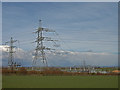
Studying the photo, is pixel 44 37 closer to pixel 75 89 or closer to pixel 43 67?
pixel 43 67

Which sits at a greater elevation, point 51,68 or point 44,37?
point 44,37

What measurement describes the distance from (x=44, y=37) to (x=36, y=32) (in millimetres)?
1389

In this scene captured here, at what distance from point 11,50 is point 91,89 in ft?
57.1

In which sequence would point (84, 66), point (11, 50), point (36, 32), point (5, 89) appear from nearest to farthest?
point (5, 89), point (36, 32), point (11, 50), point (84, 66)

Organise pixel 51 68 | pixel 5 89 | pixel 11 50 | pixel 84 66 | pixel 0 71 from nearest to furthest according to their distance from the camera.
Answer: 1. pixel 5 89
2. pixel 0 71
3. pixel 51 68
4. pixel 11 50
5. pixel 84 66

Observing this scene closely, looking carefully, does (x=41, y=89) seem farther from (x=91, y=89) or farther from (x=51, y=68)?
(x=51, y=68)

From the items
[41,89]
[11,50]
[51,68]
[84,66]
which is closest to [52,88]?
[41,89]

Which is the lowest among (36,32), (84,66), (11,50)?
(84,66)

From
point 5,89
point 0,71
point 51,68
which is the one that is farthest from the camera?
point 51,68

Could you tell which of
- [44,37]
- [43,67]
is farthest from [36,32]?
[43,67]

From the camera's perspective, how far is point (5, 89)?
30.9 ft

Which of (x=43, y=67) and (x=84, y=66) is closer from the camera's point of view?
(x=43, y=67)

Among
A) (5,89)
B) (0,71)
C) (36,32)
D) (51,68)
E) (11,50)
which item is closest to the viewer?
(5,89)

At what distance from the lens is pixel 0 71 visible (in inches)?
752
